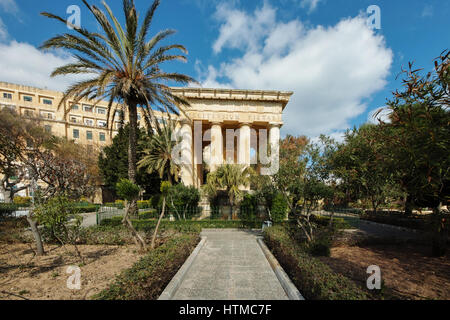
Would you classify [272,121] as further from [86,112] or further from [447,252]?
[86,112]

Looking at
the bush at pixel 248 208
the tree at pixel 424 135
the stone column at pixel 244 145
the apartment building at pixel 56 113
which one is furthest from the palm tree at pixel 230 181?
the apartment building at pixel 56 113

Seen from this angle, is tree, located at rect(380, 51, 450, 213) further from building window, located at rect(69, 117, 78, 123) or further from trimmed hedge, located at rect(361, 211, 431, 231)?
building window, located at rect(69, 117, 78, 123)

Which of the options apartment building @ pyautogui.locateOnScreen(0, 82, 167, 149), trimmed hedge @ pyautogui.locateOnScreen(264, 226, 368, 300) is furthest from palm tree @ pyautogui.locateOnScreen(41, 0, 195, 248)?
apartment building @ pyautogui.locateOnScreen(0, 82, 167, 149)

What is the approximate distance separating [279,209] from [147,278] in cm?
879

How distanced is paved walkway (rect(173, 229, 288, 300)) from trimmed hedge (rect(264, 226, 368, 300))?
0.48m

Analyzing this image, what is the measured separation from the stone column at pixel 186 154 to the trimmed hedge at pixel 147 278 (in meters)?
10.7

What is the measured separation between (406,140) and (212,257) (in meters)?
6.28

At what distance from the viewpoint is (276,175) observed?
26.7ft

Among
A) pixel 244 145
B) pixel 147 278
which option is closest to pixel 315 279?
pixel 147 278

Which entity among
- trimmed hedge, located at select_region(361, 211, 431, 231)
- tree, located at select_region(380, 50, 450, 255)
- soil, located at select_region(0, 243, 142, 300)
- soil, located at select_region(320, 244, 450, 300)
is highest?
tree, located at select_region(380, 50, 450, 255)

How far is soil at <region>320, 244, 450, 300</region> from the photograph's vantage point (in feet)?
14.0

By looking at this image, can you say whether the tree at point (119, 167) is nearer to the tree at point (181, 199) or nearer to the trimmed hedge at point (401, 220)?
the tree at point (181, 199)

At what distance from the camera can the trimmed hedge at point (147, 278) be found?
3.31 m
